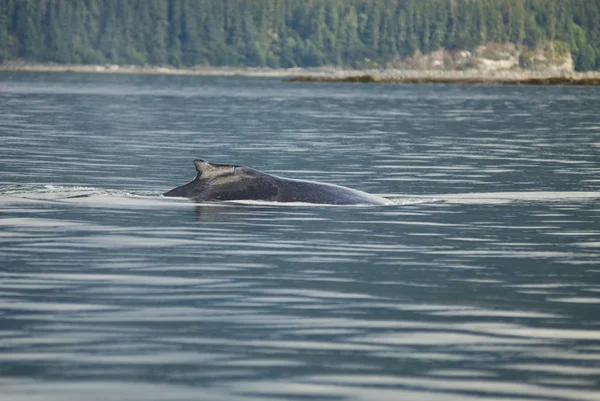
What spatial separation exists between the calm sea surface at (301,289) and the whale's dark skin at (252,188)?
627 mm

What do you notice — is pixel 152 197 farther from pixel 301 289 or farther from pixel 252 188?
pixel 301 289

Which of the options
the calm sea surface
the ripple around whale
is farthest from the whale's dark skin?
the calm sea surface

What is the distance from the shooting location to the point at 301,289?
55.1 ft

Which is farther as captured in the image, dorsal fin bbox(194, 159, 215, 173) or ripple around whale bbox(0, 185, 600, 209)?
ripple around whale bbox(0, 185, 600, 209)

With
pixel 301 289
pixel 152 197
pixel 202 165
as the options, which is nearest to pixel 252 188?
pixel 202 165

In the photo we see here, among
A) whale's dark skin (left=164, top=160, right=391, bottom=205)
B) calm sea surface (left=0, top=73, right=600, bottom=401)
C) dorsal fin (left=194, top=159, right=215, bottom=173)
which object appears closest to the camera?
calm sea surface (left=0, top=73, right=600, bottom=401)

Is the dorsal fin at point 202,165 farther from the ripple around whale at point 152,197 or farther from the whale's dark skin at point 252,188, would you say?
the ripple around whale at point 152,197

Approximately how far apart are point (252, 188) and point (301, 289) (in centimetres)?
1052

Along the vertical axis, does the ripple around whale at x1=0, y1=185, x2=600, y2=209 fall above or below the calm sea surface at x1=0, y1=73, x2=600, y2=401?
below

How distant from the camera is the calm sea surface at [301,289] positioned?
39.7 feet

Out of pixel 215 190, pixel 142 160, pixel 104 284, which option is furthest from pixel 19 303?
pixel 142 160

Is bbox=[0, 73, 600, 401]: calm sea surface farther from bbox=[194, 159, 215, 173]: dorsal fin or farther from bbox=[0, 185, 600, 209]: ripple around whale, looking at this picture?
bbox=[194, 159, 215, 173]: dorsal fin

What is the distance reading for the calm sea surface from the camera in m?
12.1

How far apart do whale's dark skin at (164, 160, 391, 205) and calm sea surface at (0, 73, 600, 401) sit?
0.63 meters
